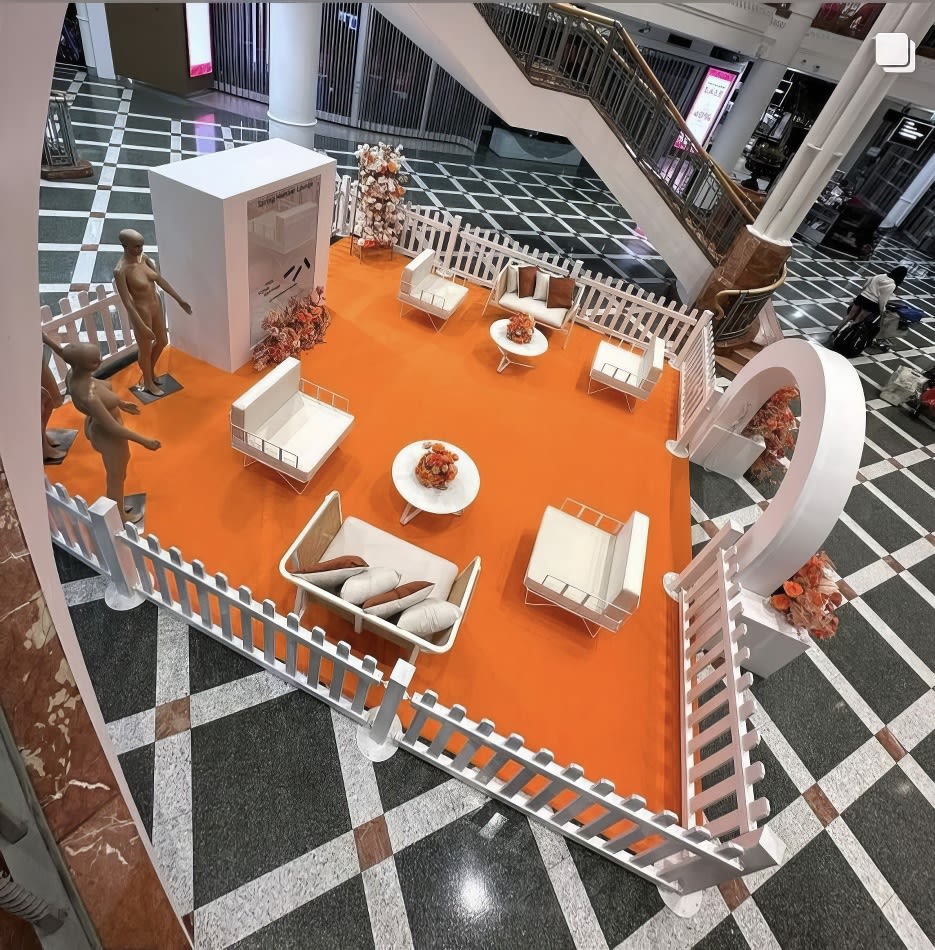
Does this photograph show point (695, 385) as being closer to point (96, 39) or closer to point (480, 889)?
point (480, 889)

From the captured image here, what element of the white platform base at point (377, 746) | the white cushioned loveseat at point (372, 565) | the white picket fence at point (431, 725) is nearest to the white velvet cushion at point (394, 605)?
the white cushioned loveseat at point (372, 565)

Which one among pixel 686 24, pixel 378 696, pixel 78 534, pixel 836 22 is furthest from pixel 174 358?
pixel 836 22

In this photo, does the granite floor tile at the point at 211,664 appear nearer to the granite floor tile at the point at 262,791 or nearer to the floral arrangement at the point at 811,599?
the granite floor tile at the point at 262,791

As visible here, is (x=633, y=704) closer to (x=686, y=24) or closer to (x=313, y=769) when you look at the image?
(x=313, y=769)

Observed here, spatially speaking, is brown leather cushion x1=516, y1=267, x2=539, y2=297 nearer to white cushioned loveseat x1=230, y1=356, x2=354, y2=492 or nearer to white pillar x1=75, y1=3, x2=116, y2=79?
white cushioned loveseat x1=230, y1=356, x2=354, y2=492

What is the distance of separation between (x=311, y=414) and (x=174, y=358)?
5.81ft

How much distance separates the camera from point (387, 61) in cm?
1277

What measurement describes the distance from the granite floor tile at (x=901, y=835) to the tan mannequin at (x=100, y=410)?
5.53m

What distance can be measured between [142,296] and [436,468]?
278 centimetres

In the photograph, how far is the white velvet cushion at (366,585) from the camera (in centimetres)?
357

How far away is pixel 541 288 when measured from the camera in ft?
24.5

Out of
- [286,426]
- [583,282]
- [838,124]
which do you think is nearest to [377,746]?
[286,426]

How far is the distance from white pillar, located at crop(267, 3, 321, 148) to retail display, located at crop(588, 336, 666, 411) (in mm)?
6358

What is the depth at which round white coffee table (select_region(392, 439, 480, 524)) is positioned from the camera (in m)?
4.62
